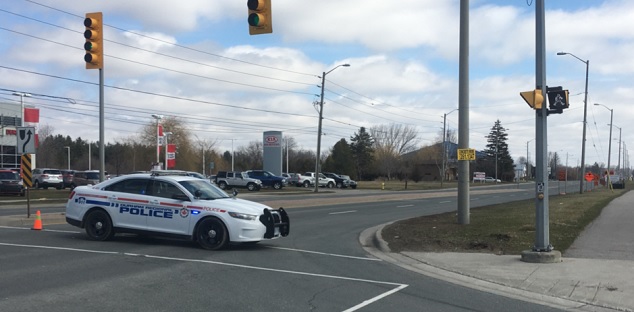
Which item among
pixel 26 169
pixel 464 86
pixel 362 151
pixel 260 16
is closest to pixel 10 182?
pixel 26 169

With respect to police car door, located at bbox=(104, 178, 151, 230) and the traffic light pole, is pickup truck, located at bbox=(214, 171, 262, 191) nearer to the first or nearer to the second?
police car door, located at bbox=(104, 178, 151, 230)

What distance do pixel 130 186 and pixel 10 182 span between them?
2811cm

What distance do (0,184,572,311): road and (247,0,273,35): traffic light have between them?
464 centimetres

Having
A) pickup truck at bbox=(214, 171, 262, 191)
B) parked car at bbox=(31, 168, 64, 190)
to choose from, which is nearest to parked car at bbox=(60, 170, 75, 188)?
parked car at bbox=(31, 168, 64, 190)

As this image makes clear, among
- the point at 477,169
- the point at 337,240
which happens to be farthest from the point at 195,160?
the point at 337,240

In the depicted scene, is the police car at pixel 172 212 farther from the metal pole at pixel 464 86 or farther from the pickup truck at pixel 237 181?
the pickup truck at pixel 237 181

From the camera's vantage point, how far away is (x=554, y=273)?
10.0m

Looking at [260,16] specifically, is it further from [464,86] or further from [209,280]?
[464,86]

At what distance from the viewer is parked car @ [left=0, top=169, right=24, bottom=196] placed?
120ft

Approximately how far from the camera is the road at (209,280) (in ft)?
24.7

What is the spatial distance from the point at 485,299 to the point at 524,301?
54 cm

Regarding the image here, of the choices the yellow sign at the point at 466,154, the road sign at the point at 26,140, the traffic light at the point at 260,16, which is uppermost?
the traffic light at the point at 260,16

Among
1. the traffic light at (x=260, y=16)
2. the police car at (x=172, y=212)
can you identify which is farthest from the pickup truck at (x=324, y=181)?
the traffic light at (x=260, y=16)

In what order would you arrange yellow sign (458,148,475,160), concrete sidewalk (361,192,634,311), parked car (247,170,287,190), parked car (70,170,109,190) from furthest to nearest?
parked car (247,170,287,190)
parked car (70,170,109,190)
yellow sign (458,148,475,160)
concrete sidewalk (361,192,634,311)
